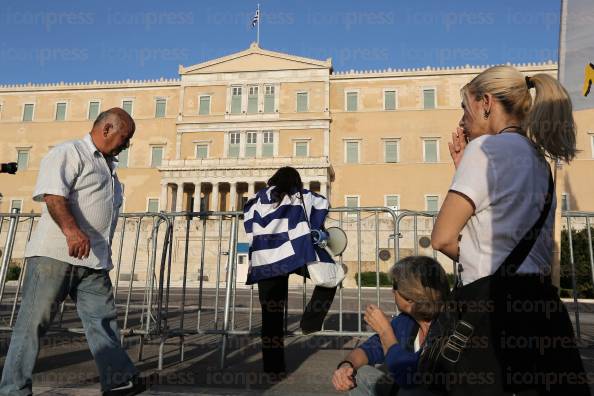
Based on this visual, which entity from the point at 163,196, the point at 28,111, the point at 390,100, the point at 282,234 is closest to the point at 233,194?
the point at 163,196

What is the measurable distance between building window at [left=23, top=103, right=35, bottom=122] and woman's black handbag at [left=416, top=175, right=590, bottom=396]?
46.2m

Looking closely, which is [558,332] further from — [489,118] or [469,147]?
[489,118]

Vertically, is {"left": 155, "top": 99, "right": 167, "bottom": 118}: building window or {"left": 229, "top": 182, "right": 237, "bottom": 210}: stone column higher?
{"left": 155, "top": 99, "right": 167, "bottom": 118}: building window

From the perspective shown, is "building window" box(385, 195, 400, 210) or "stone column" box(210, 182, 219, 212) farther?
"building window" box(385, 195, 400, 210)

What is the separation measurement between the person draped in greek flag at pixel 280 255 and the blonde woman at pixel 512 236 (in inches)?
85.5

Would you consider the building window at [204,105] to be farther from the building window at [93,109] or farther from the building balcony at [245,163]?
the building window at [93,109]

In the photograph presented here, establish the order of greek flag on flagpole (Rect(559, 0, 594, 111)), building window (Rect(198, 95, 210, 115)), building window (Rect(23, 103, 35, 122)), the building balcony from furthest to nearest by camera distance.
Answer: building window (Rect(23, 103, 35, 122)) → building window (Rect(198, 95, 210, 115)) → the building balcony → greek flag on flagpole (Rect(559, 0, 594, 111))

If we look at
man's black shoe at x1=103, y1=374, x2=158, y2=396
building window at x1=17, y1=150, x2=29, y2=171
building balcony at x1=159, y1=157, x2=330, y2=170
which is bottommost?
man's black shoe at x1=103, y1=374, x2=158, y2=396

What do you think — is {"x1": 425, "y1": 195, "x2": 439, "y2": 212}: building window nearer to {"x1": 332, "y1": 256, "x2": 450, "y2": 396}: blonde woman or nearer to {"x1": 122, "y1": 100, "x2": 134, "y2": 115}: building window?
{"x1": 122, "y1": 100, "x2": 134, "y2": 115}: building window

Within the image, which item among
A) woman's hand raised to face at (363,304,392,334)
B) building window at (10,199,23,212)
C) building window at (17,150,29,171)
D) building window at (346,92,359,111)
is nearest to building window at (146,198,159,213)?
building window at (10,199,23,212)

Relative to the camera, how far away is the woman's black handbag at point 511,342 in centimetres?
140

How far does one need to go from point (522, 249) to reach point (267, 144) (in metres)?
36.3

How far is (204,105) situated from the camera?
38.5 metres

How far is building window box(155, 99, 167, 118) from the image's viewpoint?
1551 inches
